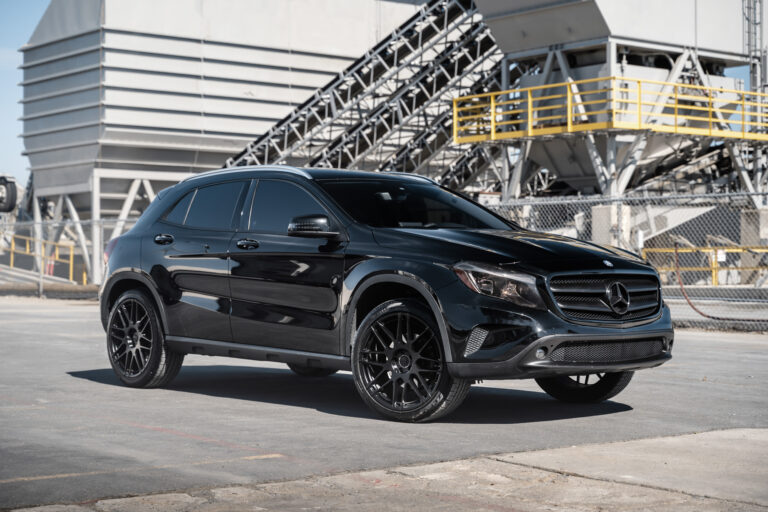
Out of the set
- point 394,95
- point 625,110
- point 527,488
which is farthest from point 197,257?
point 394,95

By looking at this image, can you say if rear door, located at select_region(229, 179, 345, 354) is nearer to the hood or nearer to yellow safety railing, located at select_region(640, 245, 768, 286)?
the hood

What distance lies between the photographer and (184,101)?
141 ft

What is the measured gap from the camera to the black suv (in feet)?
23.4

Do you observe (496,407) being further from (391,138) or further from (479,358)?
(391,138)

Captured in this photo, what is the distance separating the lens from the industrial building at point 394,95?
3075 cm

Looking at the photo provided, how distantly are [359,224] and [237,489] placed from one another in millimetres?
2994

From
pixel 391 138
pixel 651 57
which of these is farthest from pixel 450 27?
pixel 651 57

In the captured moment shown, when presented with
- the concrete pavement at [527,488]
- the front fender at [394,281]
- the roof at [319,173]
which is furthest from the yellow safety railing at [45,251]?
the concrete pavement at [527,488]

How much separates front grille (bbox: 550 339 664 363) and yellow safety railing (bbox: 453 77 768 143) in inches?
840

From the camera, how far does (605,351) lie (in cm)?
737

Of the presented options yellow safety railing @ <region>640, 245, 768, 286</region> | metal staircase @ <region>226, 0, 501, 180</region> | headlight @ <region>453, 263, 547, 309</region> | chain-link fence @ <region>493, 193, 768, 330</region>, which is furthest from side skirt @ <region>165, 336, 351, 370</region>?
metal staircase @ <region>226, 0, 501, 180</region>

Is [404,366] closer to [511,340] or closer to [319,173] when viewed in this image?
[511,340]

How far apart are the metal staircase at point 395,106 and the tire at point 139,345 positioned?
97.4 feet

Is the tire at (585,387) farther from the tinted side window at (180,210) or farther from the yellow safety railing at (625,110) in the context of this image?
the yellow safety railing at (625,110)
